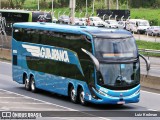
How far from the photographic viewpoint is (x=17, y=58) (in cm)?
3061

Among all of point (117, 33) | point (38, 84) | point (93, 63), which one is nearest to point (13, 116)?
point (93, 63)

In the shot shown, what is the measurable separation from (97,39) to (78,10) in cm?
9347

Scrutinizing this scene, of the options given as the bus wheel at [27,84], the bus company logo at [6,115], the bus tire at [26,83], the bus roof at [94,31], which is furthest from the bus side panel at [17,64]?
the bus company logo at [6,115]

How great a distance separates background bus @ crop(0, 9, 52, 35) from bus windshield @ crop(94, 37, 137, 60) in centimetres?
3855

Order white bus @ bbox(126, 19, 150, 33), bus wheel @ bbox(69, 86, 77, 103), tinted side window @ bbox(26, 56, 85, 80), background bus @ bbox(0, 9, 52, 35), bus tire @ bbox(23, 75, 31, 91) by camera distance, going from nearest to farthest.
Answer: bus wheel @ bbox(69, 86, 77, 103), tinted side window @ bbox(26, 56, 85, 80), bus tire @ bbox(23, 75, 31, 91), background bus @ bbox(0, 9, 52, 35), white bus @ bbox(126, 19, 150, 33)

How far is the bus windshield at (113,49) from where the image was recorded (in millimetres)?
23156

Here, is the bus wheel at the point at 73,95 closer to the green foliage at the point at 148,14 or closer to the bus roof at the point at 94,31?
the bus roof at the point at 94,31

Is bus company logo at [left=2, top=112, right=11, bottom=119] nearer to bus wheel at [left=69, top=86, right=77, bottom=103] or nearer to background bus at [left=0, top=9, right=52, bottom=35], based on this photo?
bus wheel at [left=69, top=86, right=77, bottom=103]

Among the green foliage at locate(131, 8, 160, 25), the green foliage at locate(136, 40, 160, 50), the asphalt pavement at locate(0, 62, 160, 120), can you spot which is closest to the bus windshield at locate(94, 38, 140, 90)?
the asphalt pavement at locate(0, 62, 160, 120)

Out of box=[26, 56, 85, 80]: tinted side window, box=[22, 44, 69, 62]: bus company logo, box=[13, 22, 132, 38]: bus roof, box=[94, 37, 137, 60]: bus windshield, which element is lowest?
box=[26, 56, 85, 80]: tinted side window

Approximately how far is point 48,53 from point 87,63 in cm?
390

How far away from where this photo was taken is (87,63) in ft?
77.8

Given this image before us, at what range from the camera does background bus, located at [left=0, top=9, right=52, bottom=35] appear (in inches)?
2459

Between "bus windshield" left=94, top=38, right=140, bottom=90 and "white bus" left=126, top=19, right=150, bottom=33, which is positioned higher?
"bus windshield" left=94, top=38, right=140, bottom=90
